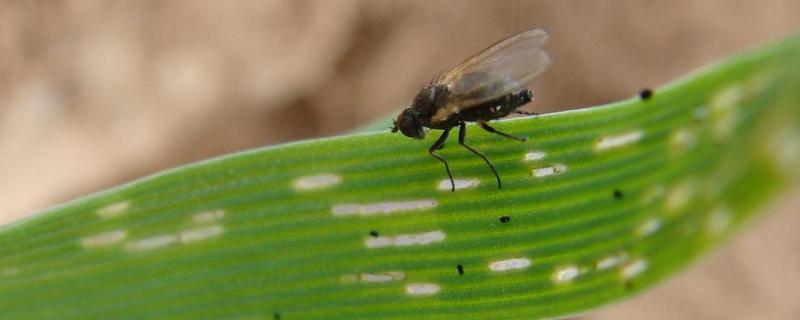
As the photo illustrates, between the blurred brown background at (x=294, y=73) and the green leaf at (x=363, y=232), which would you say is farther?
the blurred brown background at (x=294, y=73)

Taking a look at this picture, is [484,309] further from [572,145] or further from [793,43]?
[793,43]

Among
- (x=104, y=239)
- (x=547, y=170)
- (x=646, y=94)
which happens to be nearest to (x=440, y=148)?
(x=547, y=170)

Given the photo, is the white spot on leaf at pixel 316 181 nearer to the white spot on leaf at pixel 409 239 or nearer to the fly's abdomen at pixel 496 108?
the white spot on leaf at pixel 409 239

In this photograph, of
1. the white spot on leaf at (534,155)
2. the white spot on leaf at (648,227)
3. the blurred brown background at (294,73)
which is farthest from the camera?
the blurred brown background at (294,73)

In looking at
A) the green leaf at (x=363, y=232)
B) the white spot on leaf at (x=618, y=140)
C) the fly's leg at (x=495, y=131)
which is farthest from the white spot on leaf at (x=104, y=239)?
the white spot on leaf at (x=618, y=140)

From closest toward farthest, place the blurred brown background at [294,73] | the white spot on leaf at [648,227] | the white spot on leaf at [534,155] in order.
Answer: the white spot on leaf at [534,155], the white spot on leaf at [648,227], the blurred brown background at [294,73]

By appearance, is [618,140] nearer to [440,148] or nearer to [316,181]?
[440,148]

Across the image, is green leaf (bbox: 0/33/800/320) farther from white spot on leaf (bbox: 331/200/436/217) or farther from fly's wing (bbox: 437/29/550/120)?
fly's wing (bbox: 437/29/550/120)

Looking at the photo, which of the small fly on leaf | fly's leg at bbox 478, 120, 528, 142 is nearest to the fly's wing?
the small fly on leaf
